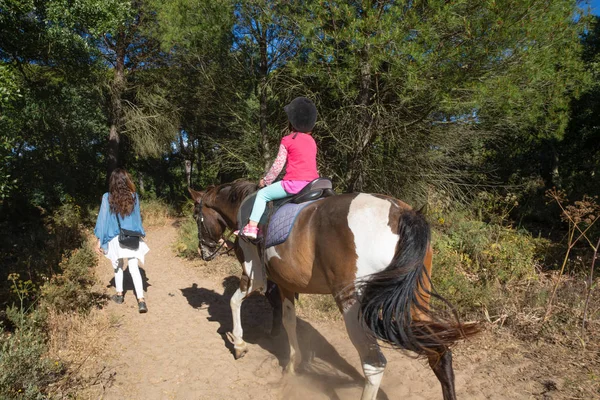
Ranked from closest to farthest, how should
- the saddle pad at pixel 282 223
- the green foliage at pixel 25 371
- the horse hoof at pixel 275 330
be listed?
the green foliage at pixel 25 371 < the saddle pad at pixel 282 223 < the horse hoof at pixel 275 330

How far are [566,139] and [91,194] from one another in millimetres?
17882

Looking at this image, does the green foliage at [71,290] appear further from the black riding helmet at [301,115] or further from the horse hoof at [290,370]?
the black riding helmet at [301,115]

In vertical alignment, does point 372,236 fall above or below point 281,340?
above

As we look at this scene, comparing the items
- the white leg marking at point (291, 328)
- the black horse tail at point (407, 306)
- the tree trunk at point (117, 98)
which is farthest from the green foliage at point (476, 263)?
the tree trunk at point (117, 98)

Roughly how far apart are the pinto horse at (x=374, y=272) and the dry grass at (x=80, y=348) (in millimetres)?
2131

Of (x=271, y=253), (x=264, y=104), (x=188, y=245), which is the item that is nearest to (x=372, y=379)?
(x=271, y=253)

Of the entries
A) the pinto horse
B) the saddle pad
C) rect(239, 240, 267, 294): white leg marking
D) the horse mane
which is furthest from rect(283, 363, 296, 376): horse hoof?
the horse mane

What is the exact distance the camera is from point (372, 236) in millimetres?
2578

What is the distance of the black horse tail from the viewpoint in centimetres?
238

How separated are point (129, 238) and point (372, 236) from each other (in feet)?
13.6

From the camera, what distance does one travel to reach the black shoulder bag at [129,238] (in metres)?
5.27

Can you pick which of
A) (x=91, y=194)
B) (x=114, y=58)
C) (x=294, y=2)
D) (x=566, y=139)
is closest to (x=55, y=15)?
(x=294, y=2)

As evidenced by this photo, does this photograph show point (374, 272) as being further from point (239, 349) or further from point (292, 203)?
point (239, 349)

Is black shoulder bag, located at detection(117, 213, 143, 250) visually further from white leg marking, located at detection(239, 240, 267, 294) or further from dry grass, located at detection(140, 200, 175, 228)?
dry grass, located at detection(140, 200, 175, 228)
